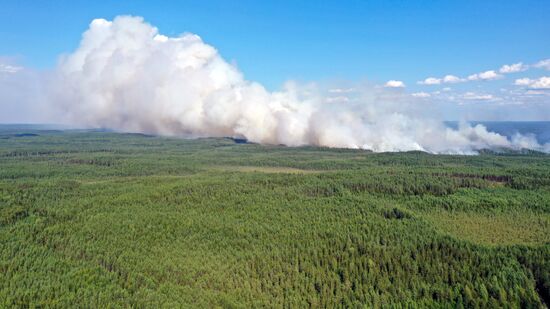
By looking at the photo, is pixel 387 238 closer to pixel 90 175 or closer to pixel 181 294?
pixel 181 294

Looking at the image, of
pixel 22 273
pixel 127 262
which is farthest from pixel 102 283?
pixel 22 273

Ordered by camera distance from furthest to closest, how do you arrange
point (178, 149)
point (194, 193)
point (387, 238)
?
point (178, 149)
point (194, 193)
point (387, 238)

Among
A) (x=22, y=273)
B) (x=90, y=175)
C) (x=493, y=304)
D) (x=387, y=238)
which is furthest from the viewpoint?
(x=90, y=175)

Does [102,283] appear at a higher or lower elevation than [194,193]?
lower

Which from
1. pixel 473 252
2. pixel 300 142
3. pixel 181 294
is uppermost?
pixel 300 142

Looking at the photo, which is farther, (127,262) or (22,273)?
(127,262)

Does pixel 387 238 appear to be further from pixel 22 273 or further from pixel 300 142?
pixel 300 142

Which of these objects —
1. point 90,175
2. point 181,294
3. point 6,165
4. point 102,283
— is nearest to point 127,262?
point 102,283
